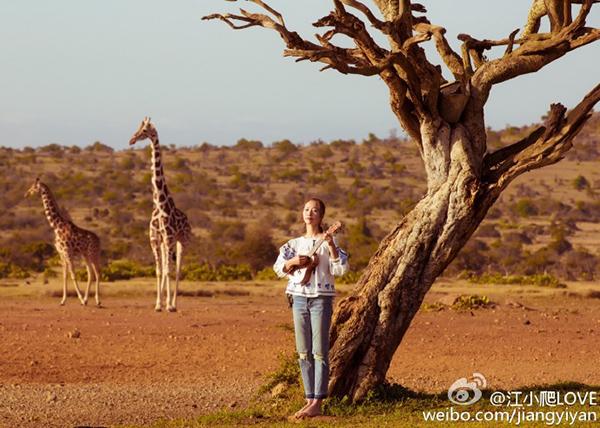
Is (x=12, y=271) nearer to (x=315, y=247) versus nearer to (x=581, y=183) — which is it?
(x=315, y=247)

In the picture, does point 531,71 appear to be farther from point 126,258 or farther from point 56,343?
point 126,258

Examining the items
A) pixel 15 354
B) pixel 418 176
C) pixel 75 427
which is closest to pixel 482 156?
pixel 75 427

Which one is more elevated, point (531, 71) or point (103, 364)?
point (531, 71)

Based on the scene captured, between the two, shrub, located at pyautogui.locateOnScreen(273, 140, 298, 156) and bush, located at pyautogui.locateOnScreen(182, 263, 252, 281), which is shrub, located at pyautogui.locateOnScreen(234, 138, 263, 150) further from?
bush, located at pyautogui.locateOnScreen(182, 263, 252, 281)

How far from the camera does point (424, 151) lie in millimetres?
11352

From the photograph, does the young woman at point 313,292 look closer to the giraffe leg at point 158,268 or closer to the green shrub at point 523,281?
the giraffe leg at point 158,268

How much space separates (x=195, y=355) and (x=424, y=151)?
495 centimetres

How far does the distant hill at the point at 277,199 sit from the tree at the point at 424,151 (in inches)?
795

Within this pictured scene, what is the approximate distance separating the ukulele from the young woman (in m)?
0.01

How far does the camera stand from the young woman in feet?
32.2

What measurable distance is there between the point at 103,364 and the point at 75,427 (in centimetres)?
385

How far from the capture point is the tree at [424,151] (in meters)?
10.9

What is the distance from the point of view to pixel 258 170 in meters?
63.6

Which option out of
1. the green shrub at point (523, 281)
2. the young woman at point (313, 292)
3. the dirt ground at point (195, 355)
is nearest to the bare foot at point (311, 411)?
the young woman at point (313, 292)
